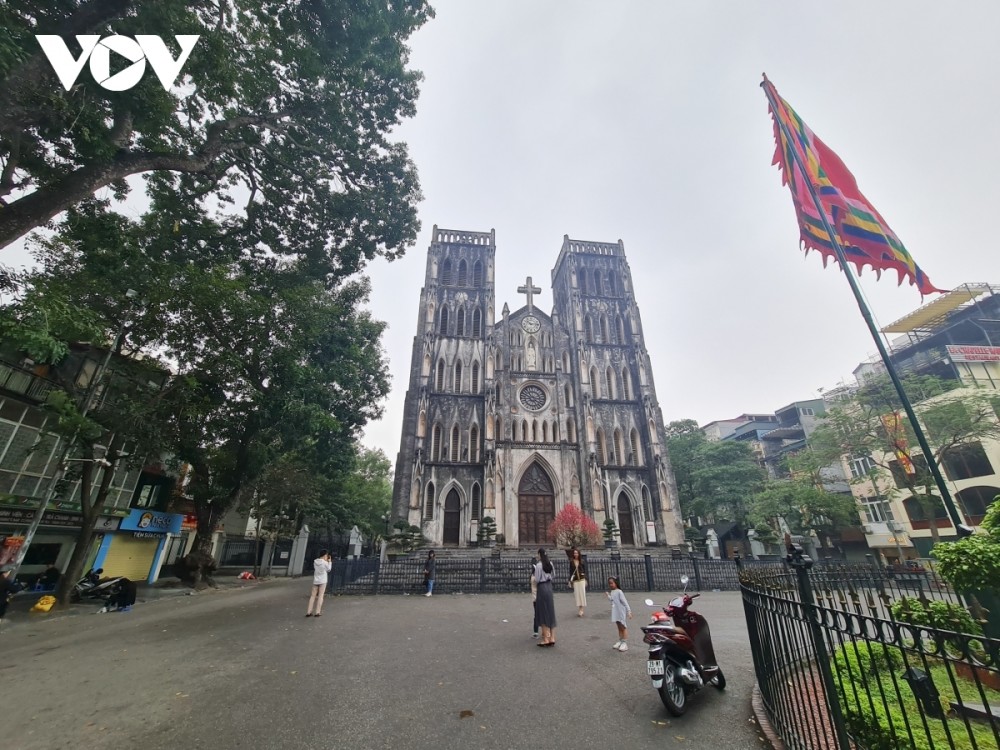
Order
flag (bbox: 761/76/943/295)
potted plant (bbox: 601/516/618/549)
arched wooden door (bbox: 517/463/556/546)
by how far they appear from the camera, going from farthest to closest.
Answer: arched wooden door (bbox: 517/463/556/546), potted plant (bbox: 601/516/618/549), flag (bbox: 761/76/943/295)

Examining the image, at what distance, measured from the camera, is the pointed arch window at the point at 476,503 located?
2450 cm

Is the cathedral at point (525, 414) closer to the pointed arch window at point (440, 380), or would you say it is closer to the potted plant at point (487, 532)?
the pointed arch window at point (440, 380)

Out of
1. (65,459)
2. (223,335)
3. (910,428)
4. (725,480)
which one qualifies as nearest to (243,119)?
(223,335)

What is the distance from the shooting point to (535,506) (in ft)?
84.0

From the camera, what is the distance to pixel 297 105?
32.7 feet

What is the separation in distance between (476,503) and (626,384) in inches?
507

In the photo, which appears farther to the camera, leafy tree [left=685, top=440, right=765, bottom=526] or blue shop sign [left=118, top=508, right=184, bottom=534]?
leafy tree [left=685, top=440, right=765, bottom=526]

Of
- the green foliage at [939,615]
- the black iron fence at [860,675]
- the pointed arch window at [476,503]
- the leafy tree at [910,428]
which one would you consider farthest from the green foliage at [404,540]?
the leafy tree at [910,428]

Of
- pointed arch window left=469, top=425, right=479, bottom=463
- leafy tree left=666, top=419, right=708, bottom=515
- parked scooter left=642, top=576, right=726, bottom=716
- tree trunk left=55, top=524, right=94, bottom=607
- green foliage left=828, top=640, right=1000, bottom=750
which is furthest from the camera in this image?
leafy tree left=666, top=419, right=708, bottom=515

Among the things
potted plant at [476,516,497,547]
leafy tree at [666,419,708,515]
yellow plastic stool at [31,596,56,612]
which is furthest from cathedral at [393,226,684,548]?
yellow plastic stool at [31,596,56,612]

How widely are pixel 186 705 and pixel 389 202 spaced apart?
1119 cm

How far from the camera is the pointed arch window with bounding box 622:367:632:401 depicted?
28828mm

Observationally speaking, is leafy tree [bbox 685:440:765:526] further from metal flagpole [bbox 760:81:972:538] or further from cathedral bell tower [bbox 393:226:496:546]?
metal flagpole [bbox 760:81:972:538]

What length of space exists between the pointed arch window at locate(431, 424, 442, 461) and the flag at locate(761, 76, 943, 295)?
71.2 ft
